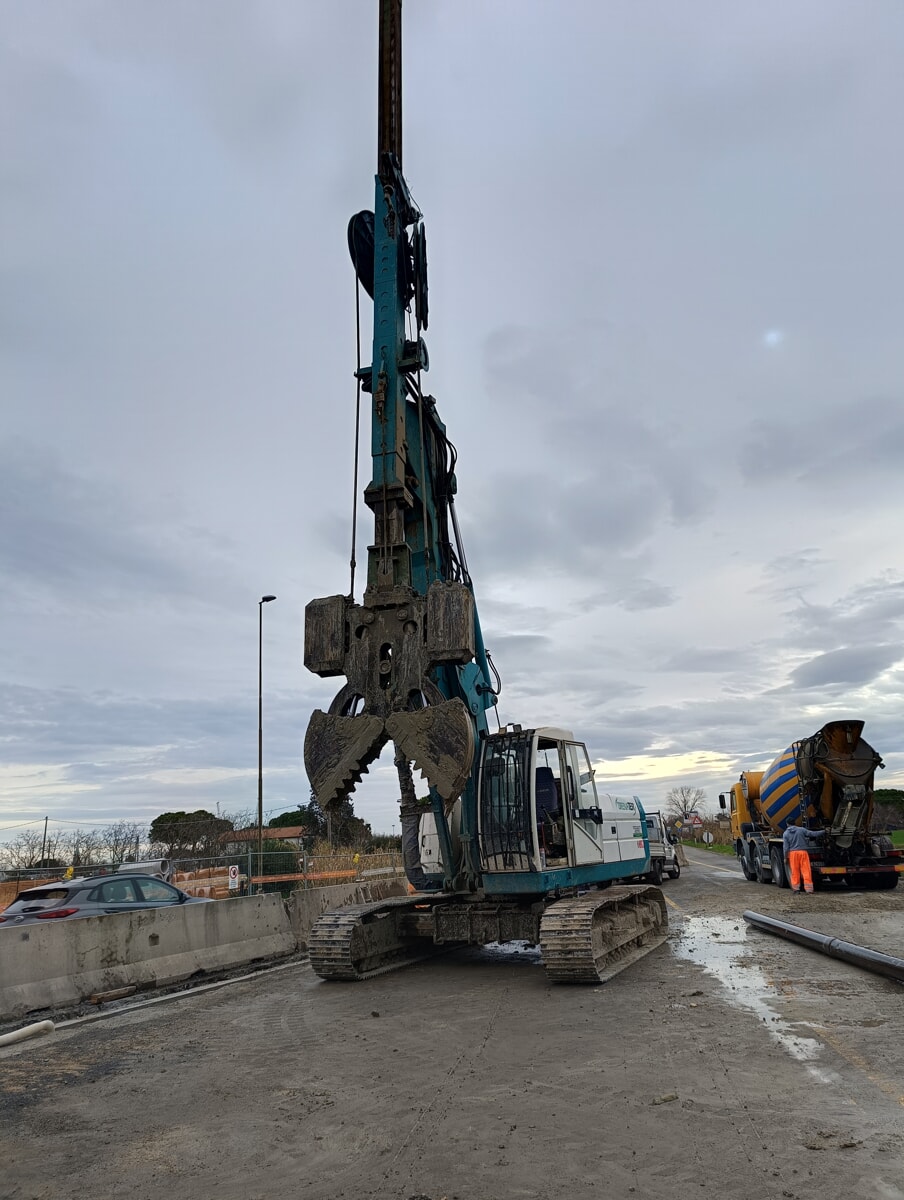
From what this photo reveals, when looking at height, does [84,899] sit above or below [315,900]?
above

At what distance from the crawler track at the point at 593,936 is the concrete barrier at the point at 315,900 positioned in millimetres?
4295

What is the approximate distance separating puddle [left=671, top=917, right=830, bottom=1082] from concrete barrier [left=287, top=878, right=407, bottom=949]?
17.6ft

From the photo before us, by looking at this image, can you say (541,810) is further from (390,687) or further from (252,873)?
(252,873)

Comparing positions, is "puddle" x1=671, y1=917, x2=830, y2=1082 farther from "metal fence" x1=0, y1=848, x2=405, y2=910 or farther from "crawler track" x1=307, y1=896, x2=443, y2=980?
"metal fence" x1=0, y1=848, x2=405, y2=910

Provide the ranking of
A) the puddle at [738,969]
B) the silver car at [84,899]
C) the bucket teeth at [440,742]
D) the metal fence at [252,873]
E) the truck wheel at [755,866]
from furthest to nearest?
the truck wheel at [755,866]
the metal fence at [252,873]
the silver car at [84,899]
the bucket teeth at [440,742]
the puddle at [738,969]

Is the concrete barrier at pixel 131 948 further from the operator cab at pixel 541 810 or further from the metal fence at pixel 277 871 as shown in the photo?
the metal fence at pixel 277 871

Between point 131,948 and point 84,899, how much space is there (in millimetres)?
929

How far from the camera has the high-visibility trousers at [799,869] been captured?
64.9 ft

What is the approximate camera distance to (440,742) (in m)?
9.55

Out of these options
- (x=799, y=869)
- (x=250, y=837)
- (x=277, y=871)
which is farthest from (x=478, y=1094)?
(x=250, y=837)

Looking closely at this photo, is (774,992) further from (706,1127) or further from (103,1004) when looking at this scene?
(103,1004)

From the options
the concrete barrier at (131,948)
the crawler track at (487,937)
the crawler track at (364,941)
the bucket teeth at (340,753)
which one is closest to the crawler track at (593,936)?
the crawler track at (487,937)

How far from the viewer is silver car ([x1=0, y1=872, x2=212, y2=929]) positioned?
34.1 feet

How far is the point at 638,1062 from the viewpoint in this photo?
19.8 feet
